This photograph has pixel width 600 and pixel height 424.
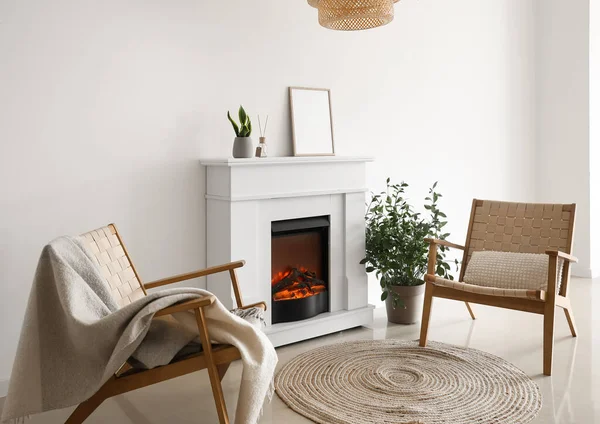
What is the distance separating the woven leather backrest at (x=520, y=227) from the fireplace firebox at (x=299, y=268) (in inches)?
35.7

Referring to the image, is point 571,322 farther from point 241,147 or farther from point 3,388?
point 3,388

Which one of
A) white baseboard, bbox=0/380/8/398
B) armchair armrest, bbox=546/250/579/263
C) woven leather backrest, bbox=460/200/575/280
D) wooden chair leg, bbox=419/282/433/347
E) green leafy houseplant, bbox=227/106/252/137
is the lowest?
white baseboard, bbox=0/380/8/398

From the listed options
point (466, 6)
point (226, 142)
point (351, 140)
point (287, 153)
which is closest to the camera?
point (226, 142)

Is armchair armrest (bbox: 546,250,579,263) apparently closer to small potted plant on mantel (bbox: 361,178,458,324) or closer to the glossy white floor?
the glossy white floor

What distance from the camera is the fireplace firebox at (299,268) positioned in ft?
12.4

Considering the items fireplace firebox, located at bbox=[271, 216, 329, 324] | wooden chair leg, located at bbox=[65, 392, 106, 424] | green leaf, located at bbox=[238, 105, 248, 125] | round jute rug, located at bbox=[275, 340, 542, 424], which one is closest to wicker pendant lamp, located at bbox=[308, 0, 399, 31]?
green leaf, located at bbox=[238, 105, 248, 125]

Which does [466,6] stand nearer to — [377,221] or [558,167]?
[558,167]

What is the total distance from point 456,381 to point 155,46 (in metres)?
2.45

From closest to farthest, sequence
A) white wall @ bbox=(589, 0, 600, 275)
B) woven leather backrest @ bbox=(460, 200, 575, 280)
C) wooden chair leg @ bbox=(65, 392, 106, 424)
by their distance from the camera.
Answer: wooden chair leg @ bbox=(65, 392, 106, 424) < woven leather backrest @ bbox=(460, 200, 575, 280) < white wall @ bbox=(589, 0, 600, 275)

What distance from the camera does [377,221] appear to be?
4.30 m

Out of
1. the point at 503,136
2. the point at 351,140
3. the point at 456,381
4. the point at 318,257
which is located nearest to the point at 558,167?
the point at 503,136

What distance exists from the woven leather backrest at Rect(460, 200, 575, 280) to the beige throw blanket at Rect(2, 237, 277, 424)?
6.55ft

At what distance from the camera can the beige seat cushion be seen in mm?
3488

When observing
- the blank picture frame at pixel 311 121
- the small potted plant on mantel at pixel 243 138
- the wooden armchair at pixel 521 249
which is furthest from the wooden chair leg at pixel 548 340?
the small potted plant on mantel at pixel 243 138
